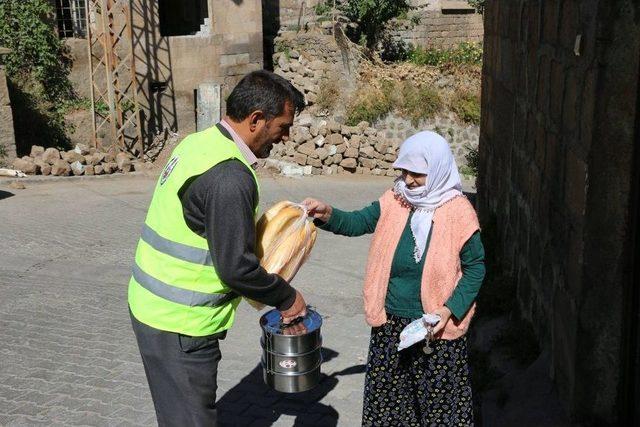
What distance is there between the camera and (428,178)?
3314 millimetres

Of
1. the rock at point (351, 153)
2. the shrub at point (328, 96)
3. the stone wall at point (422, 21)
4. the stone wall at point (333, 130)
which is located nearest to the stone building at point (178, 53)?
the stone wall at point (333, 130)

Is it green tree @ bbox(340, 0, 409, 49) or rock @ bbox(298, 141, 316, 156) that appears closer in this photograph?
rock @ bbox(298, 141, 316, 156)

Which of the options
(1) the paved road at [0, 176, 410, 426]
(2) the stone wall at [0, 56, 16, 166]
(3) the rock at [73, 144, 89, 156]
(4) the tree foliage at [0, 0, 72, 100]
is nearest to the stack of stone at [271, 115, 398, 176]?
(3) the rock at [73, 144, 89, 156]

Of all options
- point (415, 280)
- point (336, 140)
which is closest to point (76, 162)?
point (336, 140)

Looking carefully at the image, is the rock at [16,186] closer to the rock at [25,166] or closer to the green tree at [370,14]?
A: the rock at [25,166]

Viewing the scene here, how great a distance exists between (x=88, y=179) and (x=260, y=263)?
11822 millimetres

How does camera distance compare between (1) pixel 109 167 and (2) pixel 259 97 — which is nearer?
(2) pixel 259 97

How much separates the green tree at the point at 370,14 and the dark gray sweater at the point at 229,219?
17253mm

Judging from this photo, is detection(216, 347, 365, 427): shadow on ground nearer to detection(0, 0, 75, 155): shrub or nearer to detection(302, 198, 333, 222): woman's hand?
detection(302, 198, 333, 222): woman's hand

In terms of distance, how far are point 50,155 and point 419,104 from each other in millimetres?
8237

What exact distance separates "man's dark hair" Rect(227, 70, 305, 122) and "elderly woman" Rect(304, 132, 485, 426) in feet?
2.21

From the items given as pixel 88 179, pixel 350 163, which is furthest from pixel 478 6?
pixel 88 179

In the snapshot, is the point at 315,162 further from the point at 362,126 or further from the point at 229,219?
the point at 229,219

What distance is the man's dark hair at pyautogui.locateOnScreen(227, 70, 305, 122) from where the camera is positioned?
2928 millimetres
